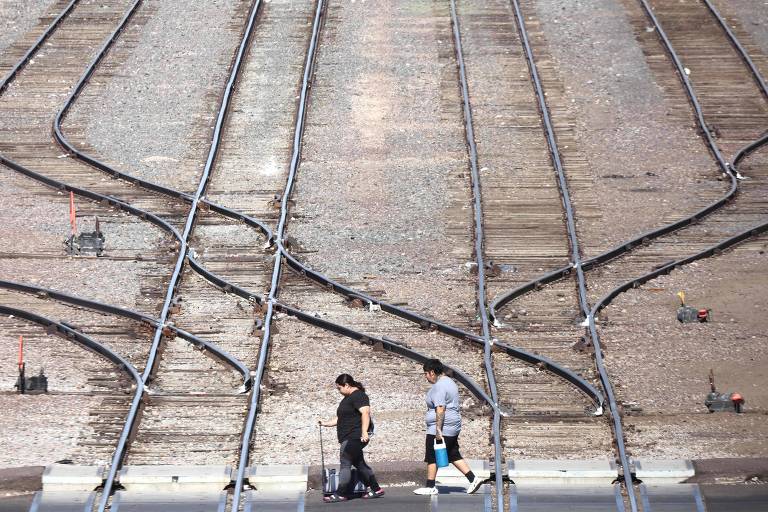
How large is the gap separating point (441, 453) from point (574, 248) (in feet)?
23.6

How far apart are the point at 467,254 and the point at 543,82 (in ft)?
26.1

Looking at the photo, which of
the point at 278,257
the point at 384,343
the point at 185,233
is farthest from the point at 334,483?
the point at 185,233

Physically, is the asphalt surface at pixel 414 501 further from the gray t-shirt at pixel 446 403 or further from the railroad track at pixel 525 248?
the railroad track at pixel 525 248

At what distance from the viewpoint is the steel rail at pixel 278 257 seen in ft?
47.2

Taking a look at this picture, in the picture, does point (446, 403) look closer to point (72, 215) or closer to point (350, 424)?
point (350, 424)

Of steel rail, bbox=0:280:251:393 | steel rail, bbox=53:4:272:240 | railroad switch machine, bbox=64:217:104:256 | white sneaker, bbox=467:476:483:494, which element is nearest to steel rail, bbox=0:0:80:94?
steel rail, bbox=53:4:272:240

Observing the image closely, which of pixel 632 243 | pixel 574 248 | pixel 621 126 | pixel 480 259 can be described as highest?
pixel 621 126

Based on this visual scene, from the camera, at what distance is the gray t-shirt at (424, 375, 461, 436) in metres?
13.1

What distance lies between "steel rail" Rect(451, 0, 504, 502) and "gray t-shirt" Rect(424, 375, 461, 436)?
876mm

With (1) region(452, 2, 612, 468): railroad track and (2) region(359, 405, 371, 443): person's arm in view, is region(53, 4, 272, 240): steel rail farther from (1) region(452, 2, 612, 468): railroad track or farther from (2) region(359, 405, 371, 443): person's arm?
(2) region(359, 405, 371, 443): person's arm

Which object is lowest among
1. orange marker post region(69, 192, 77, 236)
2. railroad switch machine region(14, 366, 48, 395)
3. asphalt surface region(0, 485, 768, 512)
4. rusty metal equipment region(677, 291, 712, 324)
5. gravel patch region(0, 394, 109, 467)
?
asphalt surface region(0, 485, 768, 512)

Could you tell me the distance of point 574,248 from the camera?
19.9 m

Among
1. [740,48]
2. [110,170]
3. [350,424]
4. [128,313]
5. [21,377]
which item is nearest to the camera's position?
[350,424]

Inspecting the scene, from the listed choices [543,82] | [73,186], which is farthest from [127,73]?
[543,82]
